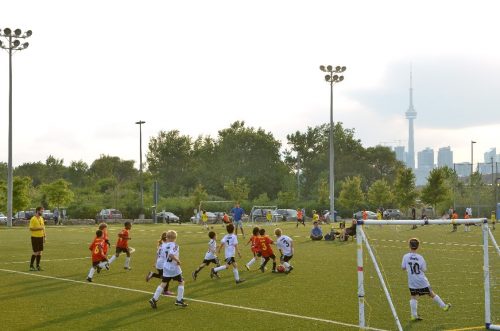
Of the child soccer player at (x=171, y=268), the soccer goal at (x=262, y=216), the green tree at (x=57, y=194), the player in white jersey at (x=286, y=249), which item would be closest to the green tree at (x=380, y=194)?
the soccer goal at (x=262, y=216)

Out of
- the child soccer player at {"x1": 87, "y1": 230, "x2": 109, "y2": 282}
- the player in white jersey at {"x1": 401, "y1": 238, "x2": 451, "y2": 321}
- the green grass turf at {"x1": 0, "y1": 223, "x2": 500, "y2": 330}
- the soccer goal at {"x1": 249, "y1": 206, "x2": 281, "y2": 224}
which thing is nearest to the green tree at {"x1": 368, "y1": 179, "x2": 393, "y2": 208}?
the soccer goal at {"x1": 249, "y1": 206, "x2": 281, "y2": 224}

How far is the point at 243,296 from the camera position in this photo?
16359mm

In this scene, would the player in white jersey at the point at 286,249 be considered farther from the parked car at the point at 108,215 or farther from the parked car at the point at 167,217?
the parked car at the point at 108,215

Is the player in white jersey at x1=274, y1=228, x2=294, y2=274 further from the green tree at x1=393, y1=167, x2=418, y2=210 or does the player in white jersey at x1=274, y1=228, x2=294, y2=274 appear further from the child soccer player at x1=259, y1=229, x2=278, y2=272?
the green tree at x1=393, y1=167, x2=418, y2=210

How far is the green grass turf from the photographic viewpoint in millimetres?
12984

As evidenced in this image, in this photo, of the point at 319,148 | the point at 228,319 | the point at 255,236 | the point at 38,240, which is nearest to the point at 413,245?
the point at 228,319

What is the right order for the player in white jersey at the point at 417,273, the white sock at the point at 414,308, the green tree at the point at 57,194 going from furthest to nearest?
1. the green tree at the point at 57,194
2. the white sock at the point at 414,308
3. the player in white jersey at the point at 417,273

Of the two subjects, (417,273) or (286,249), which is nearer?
(417,273)

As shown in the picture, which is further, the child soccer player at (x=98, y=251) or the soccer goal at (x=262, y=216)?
the soccer goal at (x=262, y=216)

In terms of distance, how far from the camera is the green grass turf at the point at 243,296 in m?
13.0

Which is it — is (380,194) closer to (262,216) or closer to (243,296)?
(262,216)

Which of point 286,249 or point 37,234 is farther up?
point 37,234

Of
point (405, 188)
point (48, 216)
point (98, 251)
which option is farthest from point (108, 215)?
point (98, 251)

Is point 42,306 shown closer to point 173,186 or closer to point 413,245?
point 413,245
